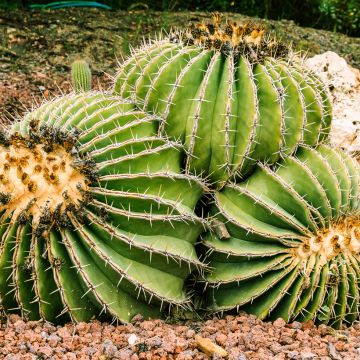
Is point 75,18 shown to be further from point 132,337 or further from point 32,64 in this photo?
point 132,337

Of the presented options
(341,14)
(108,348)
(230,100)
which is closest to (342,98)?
(230,100)

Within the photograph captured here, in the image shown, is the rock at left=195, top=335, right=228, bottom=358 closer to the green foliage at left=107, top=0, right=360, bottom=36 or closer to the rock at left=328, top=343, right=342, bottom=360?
the rock at left=328, top=343, right=342, bottom=360

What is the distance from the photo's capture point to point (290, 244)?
105 inches

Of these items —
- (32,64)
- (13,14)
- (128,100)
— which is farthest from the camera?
(13,14)

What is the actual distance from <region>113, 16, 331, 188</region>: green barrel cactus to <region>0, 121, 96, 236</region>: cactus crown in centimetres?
46

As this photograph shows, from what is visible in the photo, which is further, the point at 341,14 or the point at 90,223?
the point at 341,14

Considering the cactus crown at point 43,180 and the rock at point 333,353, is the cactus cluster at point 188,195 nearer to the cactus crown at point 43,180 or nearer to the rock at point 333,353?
the cactus crown at point 43,180

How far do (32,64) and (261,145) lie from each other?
10.9 feet

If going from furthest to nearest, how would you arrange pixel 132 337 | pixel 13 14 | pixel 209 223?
pixel 13 14, pixel 209 223, pixel 132 337

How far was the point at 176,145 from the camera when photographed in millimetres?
2771

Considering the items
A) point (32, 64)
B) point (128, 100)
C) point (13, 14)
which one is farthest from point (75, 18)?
point (128, 100)

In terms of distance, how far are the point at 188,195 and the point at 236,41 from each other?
701mm

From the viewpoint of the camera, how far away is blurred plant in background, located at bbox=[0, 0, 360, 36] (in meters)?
7.94

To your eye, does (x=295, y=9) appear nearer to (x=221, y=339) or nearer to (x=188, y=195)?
(x=188, y=195)
